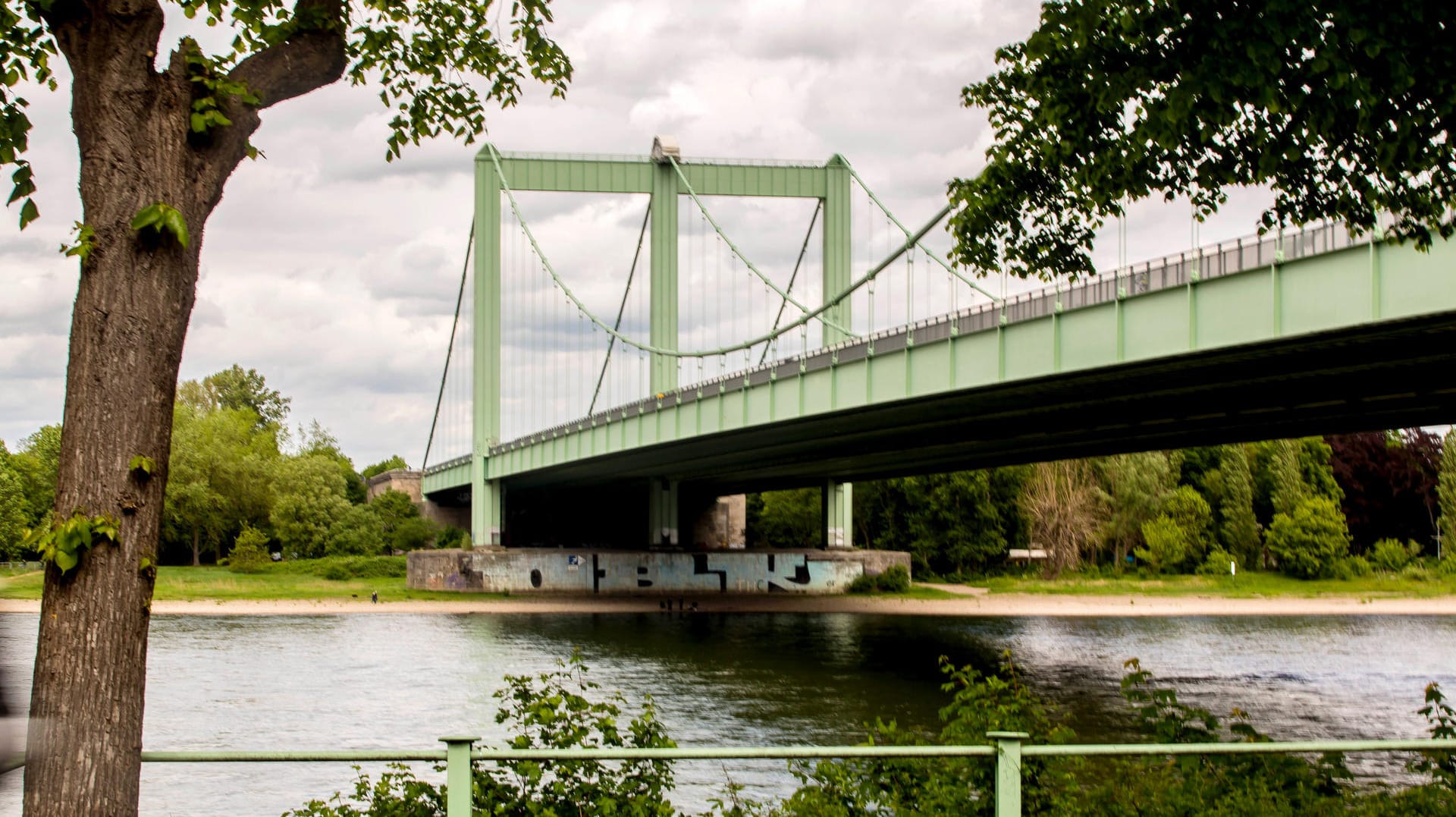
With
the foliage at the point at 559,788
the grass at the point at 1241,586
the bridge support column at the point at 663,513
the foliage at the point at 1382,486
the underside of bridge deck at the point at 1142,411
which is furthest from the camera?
the foliage at the point at 1382,486

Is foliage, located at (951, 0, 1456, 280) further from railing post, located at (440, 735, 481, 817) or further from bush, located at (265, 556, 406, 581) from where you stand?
bush, located at (265, 556, 406, 581)

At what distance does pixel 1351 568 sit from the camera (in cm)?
8344

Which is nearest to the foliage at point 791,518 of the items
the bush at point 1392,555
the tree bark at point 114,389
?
the bush at point 1392,555

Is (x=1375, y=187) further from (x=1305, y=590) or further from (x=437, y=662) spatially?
(x=1305, y=590)

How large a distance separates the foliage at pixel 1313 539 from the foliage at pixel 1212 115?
247ft

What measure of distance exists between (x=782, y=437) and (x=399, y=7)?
37.1 metres

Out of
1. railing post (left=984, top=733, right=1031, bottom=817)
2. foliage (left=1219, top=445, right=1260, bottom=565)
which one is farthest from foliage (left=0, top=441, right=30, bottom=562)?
railing post (left=984, top=733, right=1031, bottom=817)

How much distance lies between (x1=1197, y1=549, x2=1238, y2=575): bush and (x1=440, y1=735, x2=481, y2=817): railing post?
84.3m

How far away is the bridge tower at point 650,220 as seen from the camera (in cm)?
7144

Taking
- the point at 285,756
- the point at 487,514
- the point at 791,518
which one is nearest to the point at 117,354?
the point at 285,756

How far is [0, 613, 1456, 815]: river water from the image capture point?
22797mm

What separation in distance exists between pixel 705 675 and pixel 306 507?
201 feet

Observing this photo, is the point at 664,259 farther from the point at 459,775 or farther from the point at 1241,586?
the point at 459,775

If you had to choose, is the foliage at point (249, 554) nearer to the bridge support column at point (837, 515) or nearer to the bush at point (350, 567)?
the bush at point (350, 567)
